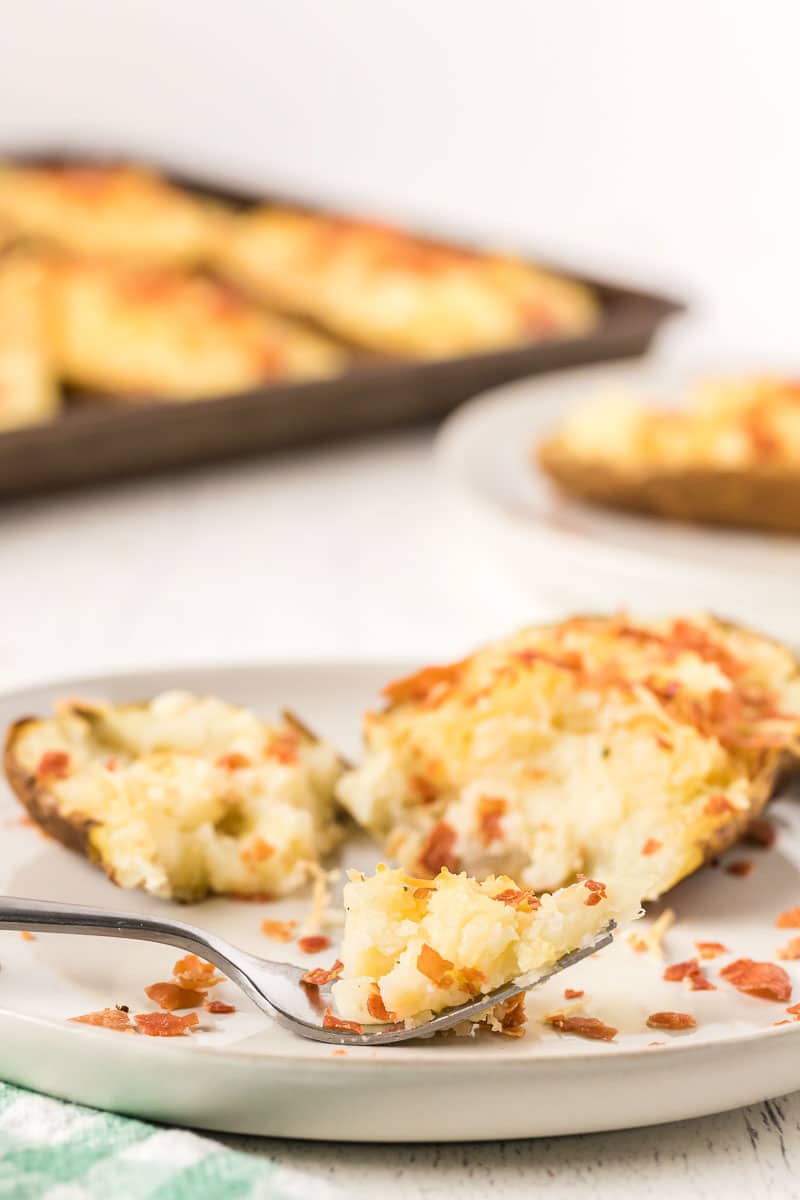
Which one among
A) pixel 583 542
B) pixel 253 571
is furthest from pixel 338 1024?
pixel 253 571

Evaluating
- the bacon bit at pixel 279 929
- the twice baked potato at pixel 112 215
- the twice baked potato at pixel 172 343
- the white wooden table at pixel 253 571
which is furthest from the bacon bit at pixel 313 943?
the twice baked potato at pixel 112 215

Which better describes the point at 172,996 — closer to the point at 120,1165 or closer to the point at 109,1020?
the point at 109,1020

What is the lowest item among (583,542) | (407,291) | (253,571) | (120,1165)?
(253,571)

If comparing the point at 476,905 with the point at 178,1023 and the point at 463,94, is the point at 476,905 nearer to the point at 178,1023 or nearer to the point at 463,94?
the point at 178,1023

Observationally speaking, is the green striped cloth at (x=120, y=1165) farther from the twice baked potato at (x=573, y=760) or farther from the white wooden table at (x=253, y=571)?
the white wooden table at (x=253, y=571)

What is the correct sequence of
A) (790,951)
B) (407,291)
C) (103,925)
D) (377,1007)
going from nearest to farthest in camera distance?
(377,1007) → (103,925) → (790,951) → (407,291)

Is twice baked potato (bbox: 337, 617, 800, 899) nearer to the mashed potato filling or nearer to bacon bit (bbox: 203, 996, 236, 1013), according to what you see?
the mashed potato filling

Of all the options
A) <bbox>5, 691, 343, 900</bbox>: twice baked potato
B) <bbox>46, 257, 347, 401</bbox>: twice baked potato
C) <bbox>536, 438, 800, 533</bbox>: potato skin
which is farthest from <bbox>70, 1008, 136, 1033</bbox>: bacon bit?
<bbox>46, 257, 347, 401</bbox>: twice baked potato
